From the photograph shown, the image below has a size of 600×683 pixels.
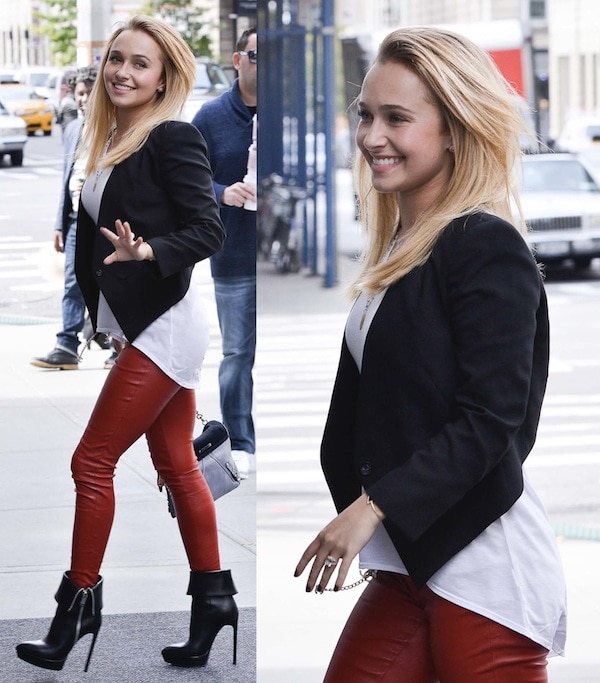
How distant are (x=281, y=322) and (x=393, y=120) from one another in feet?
28.5

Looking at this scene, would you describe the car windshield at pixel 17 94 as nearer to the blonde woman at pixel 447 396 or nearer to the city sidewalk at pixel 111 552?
the city sidewalk at pixel 111 552

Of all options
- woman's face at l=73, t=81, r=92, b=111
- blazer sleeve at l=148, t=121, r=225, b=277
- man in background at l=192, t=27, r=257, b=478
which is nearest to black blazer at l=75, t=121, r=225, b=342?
blazer sleeve at l=148, t=121, r=225, b=277

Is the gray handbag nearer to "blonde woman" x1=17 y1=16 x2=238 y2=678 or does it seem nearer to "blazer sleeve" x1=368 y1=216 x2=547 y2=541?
"blonde woman" x1=17 y1=16 x2=238 y2=678

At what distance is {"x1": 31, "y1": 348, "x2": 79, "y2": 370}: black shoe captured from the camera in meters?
7.85

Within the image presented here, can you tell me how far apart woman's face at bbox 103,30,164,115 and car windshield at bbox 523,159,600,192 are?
10.1 metres

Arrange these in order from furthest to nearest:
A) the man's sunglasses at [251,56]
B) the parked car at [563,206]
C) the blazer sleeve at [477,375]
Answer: the parked car at [563,206] → the man's sunglasses at [251,56] → the blazer sleeve at [477,375]

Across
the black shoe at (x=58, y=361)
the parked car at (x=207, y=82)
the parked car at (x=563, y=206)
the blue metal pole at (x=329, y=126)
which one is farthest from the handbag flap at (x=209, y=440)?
the parked car at (x=563, y=206)

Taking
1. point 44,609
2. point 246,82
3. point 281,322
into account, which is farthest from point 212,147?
point 281,322

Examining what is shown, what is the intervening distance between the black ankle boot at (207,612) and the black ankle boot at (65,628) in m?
0.28

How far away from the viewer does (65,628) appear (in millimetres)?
3322

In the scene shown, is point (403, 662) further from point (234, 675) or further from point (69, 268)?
point (69, 268)

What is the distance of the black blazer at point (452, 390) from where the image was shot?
1640 mm

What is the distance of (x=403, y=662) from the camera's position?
1.82m

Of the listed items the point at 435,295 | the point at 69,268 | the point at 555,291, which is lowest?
the point at 555,291
